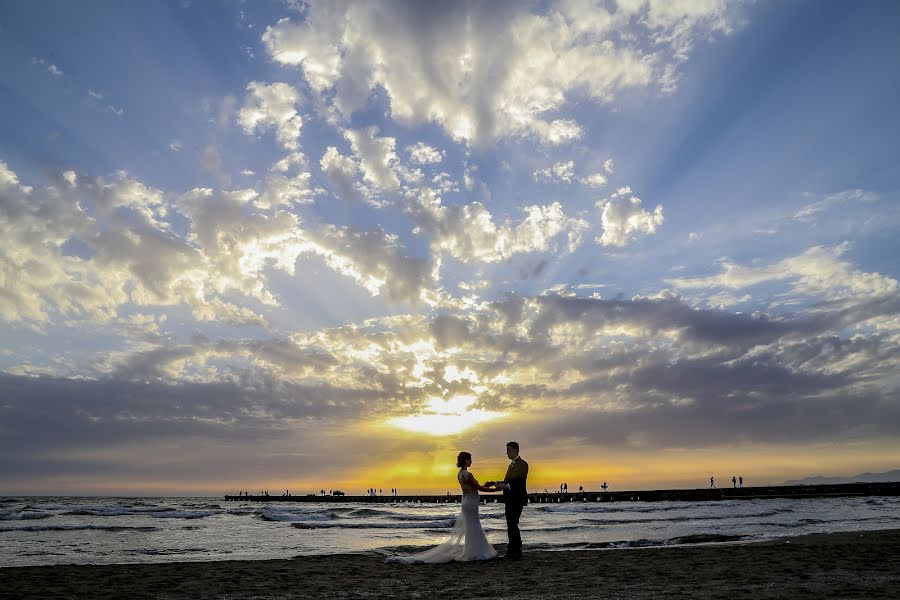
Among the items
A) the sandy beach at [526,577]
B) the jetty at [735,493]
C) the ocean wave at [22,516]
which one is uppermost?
the sandy beach at [526,577]

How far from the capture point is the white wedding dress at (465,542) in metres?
13.1

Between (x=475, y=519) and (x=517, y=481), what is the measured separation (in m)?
1.28

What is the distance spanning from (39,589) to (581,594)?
27.6 feet

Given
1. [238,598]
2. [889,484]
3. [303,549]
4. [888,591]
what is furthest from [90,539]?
[889,484]

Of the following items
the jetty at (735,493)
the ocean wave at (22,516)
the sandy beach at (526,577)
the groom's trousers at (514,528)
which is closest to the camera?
the sandy beach at (526,577)

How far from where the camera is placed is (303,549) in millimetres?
19156

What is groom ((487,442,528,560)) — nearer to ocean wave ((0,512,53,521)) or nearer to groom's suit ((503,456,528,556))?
groom's suit ((503,456,528,556))

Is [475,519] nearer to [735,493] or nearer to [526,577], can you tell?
[526,577]

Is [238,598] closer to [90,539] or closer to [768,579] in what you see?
[768,579]

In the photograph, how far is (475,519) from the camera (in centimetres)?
1345

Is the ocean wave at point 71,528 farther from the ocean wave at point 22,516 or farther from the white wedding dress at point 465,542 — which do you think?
the white wedding dress at point 465,542

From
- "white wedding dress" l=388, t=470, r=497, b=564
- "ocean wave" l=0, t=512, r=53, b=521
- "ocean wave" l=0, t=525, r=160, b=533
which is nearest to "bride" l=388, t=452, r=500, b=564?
"white wedding dress" l=388, t=470, r=497, b=564

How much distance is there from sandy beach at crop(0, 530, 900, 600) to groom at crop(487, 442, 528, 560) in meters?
0.45

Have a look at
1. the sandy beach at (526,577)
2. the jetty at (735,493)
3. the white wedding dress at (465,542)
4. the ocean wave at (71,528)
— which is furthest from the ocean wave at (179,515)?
the jetty at (735,493)
